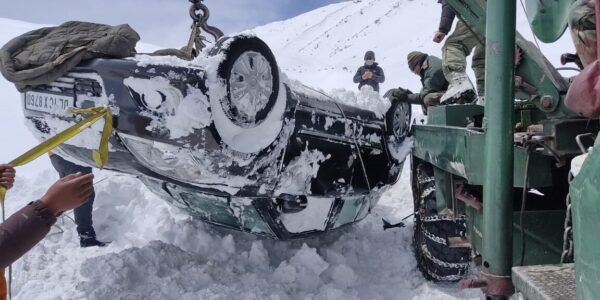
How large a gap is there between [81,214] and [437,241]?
2610mm

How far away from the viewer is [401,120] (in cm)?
414

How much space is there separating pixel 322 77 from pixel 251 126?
21.2 m

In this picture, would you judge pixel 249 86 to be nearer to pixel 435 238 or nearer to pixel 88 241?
pixel 435 238

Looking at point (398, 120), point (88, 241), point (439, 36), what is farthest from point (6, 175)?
point (439, 36)

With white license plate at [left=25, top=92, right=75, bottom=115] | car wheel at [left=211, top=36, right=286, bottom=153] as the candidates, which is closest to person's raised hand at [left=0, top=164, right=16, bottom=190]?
white license plate at [left=25, top=92, right=75, bottom=115]

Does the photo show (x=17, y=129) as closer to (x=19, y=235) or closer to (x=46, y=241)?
(x=46, y=241)

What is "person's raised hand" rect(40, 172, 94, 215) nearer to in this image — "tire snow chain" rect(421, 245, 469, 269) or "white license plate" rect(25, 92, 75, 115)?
"white license plate" rect(25, 92, 75, 115)

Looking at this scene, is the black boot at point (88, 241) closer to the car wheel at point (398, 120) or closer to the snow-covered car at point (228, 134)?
the snow-covered car at point (228, 134)

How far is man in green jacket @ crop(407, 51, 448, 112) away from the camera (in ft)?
16.3

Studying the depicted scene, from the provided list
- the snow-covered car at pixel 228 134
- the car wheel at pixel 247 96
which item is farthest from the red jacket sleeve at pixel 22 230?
the car wheel at pixel 247 96

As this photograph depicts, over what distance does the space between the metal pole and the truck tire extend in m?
1.64

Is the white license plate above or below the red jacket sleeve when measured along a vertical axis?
above

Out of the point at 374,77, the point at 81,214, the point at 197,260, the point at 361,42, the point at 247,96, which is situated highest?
the point at 361,42

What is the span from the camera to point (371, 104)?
13.0 ft
